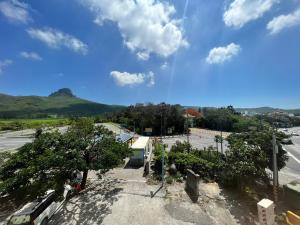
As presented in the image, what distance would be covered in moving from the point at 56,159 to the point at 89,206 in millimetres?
3462

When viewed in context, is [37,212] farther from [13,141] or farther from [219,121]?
[219,121]

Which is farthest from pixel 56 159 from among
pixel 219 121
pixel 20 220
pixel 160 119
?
pixel 219 121

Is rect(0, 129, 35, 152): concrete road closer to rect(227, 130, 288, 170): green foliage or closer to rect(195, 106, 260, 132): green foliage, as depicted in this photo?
rect(227, 130, 288, 170): green foliage

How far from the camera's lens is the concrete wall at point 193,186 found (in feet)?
41.2

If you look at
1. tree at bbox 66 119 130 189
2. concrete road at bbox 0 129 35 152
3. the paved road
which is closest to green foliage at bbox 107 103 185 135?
the paved road

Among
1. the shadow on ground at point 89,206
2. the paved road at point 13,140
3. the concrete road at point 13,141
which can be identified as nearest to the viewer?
the shadow on ground at point 89,206

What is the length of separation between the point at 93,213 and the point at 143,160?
9272mm

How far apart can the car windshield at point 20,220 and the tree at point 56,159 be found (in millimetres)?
1747

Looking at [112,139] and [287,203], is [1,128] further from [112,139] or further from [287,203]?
[287,203]

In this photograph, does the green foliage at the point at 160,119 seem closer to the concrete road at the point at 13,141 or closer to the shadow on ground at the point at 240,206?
the concrete road at the point at 13,141

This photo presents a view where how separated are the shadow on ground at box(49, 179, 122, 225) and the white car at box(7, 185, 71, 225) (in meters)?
0.59

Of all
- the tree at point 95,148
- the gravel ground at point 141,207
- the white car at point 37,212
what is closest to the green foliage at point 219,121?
the gravel ground at point 141,207

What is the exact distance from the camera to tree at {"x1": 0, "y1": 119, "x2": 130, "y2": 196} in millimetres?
10070

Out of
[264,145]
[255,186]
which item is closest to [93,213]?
[255,186]
